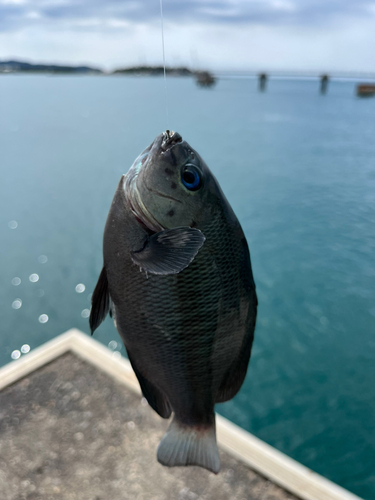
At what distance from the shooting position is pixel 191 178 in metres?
1.15

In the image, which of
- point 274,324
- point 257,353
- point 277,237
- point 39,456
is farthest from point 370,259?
point 39,456

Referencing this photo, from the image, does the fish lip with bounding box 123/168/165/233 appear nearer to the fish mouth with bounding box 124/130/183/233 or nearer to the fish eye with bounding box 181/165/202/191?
the fish mouth with bounding box 124/130/183/233

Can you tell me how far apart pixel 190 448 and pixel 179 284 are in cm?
72

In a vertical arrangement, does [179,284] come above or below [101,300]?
above

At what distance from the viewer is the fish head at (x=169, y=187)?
3.70 feet

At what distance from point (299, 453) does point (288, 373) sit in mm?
1325

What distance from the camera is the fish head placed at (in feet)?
3.70

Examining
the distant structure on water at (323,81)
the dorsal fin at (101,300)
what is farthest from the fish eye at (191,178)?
the distant structure on water at (323,81)

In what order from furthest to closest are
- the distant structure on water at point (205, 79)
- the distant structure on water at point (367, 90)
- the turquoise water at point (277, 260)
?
1. the distant structure on water at point (205, 79)
2. the distant structure on water at point (367, 90)
3. the turquoise water at point (277, 260)

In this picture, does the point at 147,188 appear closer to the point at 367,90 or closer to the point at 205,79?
the point at 367,90

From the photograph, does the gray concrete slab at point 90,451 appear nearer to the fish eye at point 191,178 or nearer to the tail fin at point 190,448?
the tail fin at point 190,448

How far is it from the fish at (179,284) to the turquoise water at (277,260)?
362 centimetres

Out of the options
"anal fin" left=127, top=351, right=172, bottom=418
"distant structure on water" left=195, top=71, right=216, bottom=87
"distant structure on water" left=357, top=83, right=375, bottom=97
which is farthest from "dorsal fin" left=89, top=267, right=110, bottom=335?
"distant structure on water" left=195, top=71, right=216, bottom=87

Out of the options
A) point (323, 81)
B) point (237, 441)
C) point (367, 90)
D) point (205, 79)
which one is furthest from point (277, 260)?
point (205, 79)
